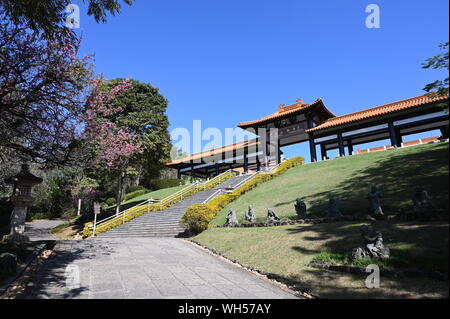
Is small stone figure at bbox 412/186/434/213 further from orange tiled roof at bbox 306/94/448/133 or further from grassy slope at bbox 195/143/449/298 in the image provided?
orange tiled roof at bbox 306/94/448/133

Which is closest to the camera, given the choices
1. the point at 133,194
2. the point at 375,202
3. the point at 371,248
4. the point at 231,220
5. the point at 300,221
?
the point at 371,248

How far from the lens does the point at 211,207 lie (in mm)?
15086

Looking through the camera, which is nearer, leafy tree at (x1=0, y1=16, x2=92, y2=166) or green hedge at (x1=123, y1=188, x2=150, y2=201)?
leafy tree at (x1=0, y1=16, x2=92, y2=166)

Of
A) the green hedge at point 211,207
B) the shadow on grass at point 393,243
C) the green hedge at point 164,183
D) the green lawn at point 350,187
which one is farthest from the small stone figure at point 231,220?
the green hedge at point 164,183

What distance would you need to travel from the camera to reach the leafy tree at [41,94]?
276 inches

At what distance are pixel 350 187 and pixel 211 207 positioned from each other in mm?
7233

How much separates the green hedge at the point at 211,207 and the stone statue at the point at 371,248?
8461mm

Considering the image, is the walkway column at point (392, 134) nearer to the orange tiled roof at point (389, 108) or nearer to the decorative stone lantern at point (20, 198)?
the orange tiled roof at point (389, 108)

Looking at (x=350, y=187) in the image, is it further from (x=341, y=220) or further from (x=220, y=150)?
(x=220, y=150)

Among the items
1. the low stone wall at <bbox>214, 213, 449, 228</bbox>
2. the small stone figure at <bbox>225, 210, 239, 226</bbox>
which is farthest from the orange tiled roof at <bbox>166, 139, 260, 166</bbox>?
the low stone wall at <bbox>214, 213, 449, 228</bbox>

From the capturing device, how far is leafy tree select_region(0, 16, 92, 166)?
7.02m

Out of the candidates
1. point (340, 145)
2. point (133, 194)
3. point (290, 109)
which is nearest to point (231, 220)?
point (340, 145)

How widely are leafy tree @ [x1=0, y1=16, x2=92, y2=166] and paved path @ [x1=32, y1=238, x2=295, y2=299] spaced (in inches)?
128
